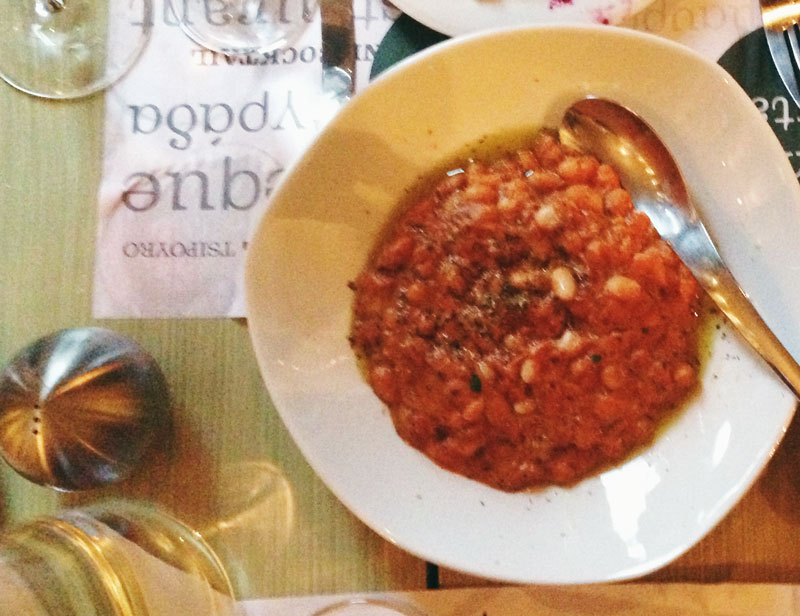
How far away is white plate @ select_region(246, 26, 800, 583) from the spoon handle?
0.03 m

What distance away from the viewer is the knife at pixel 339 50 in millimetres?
1167

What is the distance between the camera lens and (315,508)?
3.62ft

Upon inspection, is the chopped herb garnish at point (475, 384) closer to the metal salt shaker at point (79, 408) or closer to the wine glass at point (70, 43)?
the metal salt shaker at point (79, 408)

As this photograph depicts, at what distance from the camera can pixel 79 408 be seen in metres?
0.93

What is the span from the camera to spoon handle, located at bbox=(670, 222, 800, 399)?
0.96 metres

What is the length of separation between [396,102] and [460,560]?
2.19ft

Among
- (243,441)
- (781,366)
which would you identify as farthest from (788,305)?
(243,441)

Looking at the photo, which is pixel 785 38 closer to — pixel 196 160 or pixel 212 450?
pixel 196 160

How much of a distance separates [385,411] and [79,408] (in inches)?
16.9

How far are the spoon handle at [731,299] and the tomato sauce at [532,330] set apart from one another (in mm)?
24

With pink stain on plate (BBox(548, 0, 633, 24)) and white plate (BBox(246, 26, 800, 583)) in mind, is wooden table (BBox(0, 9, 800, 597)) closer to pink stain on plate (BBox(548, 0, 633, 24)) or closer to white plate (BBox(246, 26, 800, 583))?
white plate (BBox(246, 26, 800, 583))

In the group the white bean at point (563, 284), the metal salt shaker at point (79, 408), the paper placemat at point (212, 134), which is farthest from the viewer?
the paper placemat at point (212, 134)

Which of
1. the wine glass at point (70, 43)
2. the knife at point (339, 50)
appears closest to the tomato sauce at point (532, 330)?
the knife at point (339, 50)

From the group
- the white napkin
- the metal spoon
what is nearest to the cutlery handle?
the metal spoon
